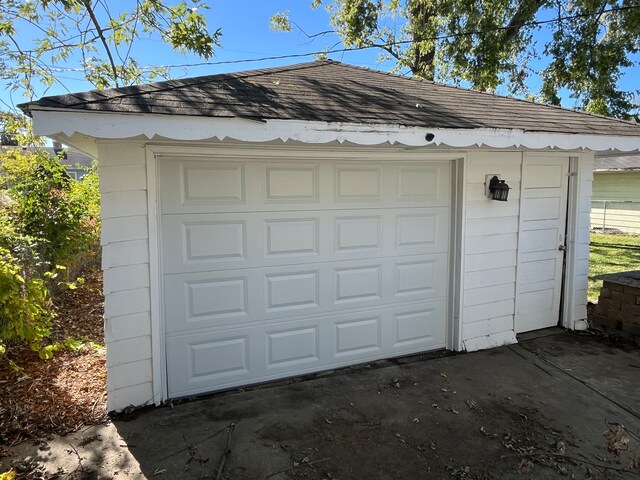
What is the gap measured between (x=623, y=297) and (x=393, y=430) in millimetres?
3856

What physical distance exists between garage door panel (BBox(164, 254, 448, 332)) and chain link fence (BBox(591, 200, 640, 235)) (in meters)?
15.4

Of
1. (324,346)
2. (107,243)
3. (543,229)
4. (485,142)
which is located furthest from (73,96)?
(543,229)

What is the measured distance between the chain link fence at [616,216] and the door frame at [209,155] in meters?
15.2

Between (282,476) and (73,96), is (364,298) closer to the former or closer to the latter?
(282,476)

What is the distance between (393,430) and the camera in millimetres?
3348

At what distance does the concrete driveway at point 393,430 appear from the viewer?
2891mm

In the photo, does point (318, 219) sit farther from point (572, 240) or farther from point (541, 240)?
point (572, 240)

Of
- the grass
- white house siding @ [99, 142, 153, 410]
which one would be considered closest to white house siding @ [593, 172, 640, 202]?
the grass

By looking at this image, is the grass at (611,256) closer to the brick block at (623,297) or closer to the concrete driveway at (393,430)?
the brick block at (623,297)

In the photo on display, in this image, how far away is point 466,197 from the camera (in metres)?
4.73

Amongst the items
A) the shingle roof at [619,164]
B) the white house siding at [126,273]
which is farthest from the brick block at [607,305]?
the shingle roof at [619,164]

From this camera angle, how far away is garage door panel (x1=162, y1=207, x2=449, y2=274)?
382 cm

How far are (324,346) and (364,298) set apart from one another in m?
0.65

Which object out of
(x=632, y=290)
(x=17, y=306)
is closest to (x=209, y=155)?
(x=17, y=306)
